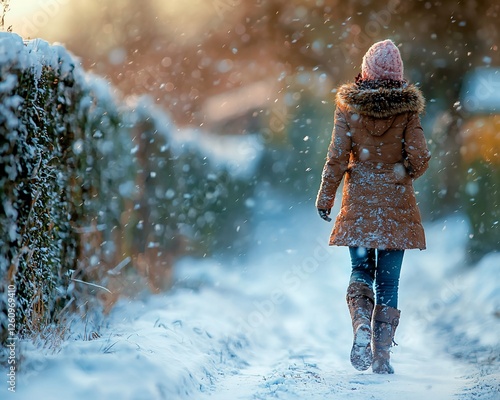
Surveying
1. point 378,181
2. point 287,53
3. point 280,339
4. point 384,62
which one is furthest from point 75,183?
point 287,53

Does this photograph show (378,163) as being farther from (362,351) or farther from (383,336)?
(362,351)

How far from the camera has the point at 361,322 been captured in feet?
13.0

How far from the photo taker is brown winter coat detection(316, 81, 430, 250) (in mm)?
A: 4117

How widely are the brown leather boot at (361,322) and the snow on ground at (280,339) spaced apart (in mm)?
126

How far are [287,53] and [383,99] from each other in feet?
33.3

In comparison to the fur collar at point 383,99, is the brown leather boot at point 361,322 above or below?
below

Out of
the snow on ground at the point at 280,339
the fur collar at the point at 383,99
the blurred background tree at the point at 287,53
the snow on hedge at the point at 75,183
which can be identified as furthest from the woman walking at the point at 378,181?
the blurred background tree at the point at 287,53

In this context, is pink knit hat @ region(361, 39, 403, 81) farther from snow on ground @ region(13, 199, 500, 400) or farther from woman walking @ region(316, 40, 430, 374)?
snow on ground @ region(13, 199, 500, 400)

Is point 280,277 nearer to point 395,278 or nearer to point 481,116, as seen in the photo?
point 481,116

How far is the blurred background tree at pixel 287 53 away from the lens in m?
10.8

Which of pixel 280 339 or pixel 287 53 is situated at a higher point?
pixel 287 53

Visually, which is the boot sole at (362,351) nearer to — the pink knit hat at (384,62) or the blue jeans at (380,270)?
the blue jeans at (380,270)

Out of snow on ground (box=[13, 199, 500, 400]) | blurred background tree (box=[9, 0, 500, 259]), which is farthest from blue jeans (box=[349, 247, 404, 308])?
blurred background tree (box=[9, 0, 500, 259])

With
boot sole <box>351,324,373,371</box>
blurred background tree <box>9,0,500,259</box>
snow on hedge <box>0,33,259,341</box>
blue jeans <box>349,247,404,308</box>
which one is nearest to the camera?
snow on hedge <box>0,33,259,341</box>
